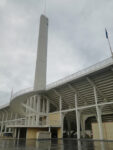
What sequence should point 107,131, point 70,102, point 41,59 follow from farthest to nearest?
point 41,59 → point 70,102 → point 107,131

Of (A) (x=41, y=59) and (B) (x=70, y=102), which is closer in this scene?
(B) (x=70, y=102)

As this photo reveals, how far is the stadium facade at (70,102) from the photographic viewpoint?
19188 mm

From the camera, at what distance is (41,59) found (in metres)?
36.2

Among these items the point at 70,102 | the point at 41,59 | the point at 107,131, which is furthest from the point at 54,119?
the point at 41,59

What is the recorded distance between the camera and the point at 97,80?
20.1 m

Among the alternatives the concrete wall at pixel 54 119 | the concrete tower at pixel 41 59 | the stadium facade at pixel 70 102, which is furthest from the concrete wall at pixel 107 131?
the concrete tower at pixel 41 59

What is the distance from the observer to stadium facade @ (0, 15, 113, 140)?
63.0 ft

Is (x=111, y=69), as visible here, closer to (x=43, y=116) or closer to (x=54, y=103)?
(x=54, y=103)

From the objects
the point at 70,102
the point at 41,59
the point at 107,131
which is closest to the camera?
the point at 107,131

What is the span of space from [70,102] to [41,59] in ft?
51.7

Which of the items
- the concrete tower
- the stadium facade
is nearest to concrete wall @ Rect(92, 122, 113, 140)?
the stadium facade

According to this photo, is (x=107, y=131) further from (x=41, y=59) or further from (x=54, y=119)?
(x=41, y=59)

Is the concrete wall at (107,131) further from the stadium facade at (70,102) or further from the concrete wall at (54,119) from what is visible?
the concrete wall at (54,119)

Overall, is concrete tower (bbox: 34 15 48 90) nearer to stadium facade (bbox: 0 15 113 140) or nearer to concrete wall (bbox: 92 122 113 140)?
stadium facade (bbox: 0 15 113 140)
